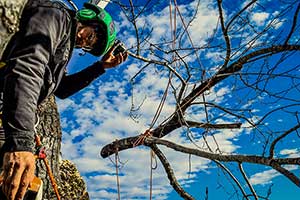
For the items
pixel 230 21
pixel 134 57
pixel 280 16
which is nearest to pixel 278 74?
pixel 280 16

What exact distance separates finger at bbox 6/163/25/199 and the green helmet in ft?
3.28

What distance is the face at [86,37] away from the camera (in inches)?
79.6

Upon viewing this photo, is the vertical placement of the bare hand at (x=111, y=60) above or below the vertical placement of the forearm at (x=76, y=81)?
above

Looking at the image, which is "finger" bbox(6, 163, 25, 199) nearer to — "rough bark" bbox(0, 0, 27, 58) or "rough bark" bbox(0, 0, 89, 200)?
"rough bark" bbox(0, 0, 27, 58)

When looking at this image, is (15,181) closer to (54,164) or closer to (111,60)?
(111,60)

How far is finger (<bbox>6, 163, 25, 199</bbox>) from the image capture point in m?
1.25

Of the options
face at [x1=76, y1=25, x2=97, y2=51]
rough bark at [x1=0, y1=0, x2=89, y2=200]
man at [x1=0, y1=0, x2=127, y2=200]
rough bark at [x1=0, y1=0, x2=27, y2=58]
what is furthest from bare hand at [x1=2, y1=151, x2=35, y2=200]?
rough bark at [x1=0, y1=0, x2=89, y2=200]

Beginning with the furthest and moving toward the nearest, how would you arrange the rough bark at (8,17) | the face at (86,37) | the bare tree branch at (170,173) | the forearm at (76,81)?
the bare tree branch at (170,173) < the forearm at (76,81) < the face at (86,37) < the rough bark at (8,17)

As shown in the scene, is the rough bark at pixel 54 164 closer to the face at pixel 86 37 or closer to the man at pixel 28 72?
the face at pixel 86 37

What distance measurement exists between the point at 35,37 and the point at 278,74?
2.06 m

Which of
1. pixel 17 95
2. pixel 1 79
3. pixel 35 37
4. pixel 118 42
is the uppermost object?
pixel 118 42

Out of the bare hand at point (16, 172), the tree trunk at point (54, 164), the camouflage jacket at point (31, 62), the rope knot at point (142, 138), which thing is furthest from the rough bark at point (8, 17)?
the rope knot at point (142, 138)

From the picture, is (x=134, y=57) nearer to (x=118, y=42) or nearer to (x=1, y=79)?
(x=118, y=42)

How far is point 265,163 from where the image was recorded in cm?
247
